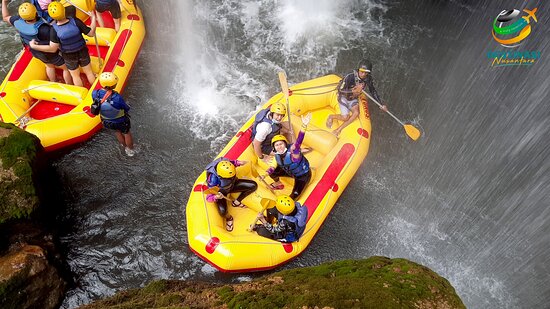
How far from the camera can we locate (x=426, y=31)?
38.8 ft

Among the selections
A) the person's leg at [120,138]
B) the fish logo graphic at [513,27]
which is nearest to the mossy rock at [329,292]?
the person's leg at [120,138]

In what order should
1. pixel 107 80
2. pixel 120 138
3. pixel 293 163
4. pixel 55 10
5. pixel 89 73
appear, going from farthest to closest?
pixel 89 73
pixel 120 138
pixel 55 10
pixel 107 80
pixel 293 163

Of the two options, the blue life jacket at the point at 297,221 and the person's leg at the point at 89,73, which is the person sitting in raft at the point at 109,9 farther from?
the blue life jacket at the point at 297,221

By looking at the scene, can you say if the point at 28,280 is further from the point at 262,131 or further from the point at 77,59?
the point at 77,59

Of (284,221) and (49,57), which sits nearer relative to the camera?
(284,221)

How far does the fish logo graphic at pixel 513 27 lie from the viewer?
1088cm

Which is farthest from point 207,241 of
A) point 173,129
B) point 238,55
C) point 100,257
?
point 238,55

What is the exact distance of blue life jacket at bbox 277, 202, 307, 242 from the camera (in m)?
6.41

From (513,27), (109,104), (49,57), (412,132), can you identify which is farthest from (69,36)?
(513,27)

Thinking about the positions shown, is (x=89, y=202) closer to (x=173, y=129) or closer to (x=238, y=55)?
(x=173, y=129)

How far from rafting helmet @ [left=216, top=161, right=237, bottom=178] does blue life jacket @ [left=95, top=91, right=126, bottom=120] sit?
2.33 meters

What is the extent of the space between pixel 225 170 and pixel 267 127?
1.23 metres

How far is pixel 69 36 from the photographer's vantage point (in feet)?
25.0

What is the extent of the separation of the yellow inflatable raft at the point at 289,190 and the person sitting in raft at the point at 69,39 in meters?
3.52
